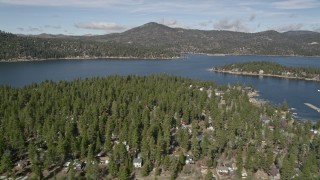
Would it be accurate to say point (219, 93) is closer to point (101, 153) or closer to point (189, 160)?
point (189, 160)

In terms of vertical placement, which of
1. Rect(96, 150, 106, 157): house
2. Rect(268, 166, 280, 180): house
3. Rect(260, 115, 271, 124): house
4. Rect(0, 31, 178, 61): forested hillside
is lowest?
Rect(268, 166, 280, 180): house

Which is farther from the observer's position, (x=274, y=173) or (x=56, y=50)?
(x=56, y=50)

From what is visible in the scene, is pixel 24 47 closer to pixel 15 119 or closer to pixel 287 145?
pixel 15 119

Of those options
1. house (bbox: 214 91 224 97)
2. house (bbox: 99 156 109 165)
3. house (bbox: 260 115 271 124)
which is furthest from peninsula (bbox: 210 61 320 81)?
house (bbox: 99 156 109 165)

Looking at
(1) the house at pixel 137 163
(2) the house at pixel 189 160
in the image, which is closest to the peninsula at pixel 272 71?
(2) the house at pixel 189 160

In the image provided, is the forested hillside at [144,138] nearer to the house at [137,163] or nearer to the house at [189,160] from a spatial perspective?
the house at [189,160]

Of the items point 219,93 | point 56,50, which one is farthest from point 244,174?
point 56,50

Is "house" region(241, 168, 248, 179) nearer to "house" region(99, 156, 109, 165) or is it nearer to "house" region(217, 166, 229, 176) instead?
"house" region(217, 166, 229, 176)
